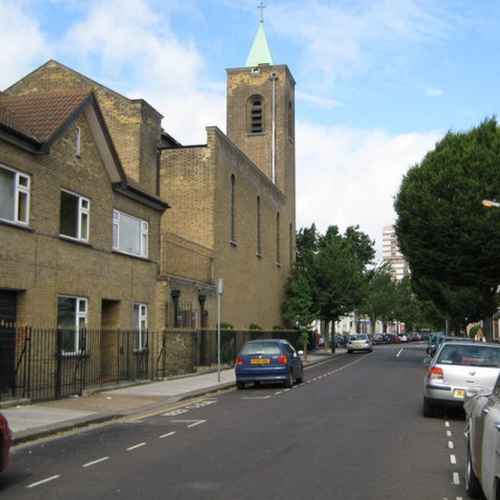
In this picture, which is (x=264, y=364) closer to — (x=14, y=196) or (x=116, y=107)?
(x=14, y=196)

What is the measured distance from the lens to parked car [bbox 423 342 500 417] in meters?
13.8

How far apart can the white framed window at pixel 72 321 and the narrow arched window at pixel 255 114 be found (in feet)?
123

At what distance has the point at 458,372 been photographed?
1402cm

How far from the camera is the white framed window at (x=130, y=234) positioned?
23.5 m

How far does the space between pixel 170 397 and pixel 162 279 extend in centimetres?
825

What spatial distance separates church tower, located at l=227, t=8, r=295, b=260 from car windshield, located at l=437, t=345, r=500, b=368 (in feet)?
137

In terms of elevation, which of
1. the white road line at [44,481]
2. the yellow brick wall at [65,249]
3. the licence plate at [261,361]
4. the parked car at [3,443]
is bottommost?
the white road line at [44,481]

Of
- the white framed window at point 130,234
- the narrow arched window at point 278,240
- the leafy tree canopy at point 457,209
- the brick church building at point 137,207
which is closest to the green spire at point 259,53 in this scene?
the brick church building at point 137,207

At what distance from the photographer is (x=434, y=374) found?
14.1 meters

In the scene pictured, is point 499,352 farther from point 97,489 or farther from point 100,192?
point 100,192

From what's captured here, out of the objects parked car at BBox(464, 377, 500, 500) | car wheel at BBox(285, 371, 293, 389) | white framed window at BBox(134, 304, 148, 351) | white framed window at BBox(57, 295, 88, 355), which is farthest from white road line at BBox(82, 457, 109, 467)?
white framed window at BBox(134, 304, 148, 351)

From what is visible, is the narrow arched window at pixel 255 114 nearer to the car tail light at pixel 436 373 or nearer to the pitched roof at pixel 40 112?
the pitched roof at pixel 40 112

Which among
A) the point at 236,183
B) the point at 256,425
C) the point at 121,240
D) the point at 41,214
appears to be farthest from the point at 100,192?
the point at 236,183

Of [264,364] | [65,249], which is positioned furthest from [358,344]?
[65,249]
